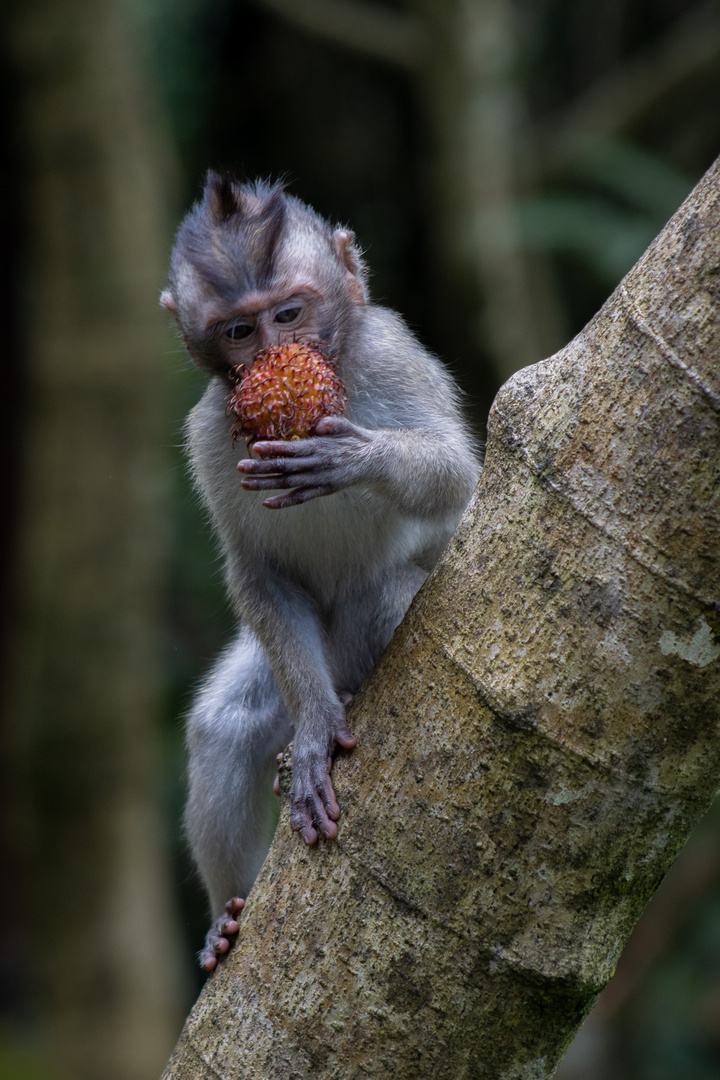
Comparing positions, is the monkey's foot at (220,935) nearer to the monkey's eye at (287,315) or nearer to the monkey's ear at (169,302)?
the monkey's eye at (287,315)

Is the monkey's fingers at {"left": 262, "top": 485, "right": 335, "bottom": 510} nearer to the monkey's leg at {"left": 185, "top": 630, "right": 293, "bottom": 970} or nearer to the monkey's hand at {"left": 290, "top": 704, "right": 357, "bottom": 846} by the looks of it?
the monkey's hand at {"left": 290, "top": 704, "right": 357, "bottom": 846}

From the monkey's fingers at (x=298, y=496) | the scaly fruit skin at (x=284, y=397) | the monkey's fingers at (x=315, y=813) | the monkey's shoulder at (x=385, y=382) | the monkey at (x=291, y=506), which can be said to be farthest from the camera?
the monkey's shoulder at (x=385, y=382)

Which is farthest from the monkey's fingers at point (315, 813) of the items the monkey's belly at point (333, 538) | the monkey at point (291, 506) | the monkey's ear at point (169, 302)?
the monkey's ear at point (169, 302)

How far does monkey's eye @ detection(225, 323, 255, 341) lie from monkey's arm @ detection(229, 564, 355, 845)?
845 millimetres

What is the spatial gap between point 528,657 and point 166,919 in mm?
6111

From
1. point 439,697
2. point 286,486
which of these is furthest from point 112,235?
point 439,697

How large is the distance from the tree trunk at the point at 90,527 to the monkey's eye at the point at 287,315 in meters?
3.64

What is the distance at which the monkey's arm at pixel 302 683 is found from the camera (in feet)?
8.03

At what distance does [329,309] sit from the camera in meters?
3.62

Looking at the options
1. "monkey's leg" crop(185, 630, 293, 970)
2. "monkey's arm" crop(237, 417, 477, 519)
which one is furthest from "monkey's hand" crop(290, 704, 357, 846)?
"monkey's leg" crop(185, 630, 293, 970)

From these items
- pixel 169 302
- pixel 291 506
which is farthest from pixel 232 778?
pixel 169 302

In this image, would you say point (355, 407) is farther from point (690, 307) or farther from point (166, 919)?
point (166, 919)

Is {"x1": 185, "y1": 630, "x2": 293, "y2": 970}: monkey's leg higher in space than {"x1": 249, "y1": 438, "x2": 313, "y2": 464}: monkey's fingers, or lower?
lower

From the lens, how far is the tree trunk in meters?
6.77
